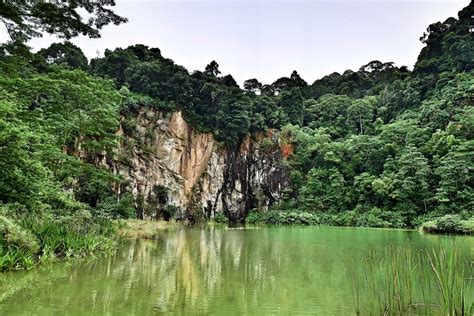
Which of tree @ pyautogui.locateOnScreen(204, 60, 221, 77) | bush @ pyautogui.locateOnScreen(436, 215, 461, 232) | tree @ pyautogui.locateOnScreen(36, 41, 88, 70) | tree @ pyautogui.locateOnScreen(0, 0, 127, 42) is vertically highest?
tree @ pyautogui.locateOnScreen(204, 60, 221, 77)

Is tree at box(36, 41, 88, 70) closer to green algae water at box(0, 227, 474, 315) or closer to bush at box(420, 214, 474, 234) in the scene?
green algae water at box(0, 227, 474, 315)

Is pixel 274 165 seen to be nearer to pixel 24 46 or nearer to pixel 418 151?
pixel 418 151

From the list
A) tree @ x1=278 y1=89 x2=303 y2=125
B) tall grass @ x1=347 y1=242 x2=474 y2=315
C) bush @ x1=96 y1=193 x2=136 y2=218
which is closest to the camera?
tall grass @ x1=347 y1=242 x2=474 y2=315

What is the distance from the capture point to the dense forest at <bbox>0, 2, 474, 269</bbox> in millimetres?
8148

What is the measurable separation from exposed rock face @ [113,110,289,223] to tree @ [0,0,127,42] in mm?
20182

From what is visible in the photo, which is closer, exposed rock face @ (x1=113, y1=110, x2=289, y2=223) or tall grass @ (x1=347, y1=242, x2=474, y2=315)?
tall grass @ (x1=347, y1=242, x2=474, y2=315)

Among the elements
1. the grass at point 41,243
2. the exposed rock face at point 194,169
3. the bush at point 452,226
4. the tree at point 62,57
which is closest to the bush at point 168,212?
the exposed rock face at point 194,169

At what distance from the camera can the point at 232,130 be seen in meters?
32.7

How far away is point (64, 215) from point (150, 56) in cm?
2618

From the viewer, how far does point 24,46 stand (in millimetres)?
6383

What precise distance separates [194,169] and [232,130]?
471 cm

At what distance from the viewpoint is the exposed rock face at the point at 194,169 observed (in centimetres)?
2725

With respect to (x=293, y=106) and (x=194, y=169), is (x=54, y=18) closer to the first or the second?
(x=194, y=169)

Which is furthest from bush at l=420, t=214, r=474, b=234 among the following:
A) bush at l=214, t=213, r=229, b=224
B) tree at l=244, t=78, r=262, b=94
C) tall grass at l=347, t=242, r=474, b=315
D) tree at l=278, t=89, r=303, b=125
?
tree at l=244, t=78, r=262, b=94
